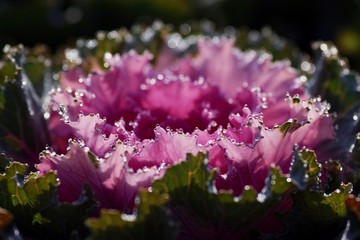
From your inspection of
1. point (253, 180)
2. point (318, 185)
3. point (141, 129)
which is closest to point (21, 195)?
point (141, 129)

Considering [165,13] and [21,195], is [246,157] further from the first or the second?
[165,13]

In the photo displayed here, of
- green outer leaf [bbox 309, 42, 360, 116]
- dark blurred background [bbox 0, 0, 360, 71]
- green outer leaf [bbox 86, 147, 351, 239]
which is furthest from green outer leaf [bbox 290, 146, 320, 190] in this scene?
dark blurred background [bbox 0, 0, 360, 71]

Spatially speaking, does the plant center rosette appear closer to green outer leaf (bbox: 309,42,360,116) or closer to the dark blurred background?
green outer leaf (bbox: 309,42,360,116)

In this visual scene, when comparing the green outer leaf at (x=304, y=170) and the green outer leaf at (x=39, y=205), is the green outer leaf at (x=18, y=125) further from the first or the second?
the green outer leaf at (x=304, y=170)

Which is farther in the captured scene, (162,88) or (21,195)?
(162,88)

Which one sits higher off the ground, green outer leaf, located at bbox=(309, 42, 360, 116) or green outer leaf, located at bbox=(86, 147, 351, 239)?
green outer leaf, located at bbox=(309, 42, 360, 116)

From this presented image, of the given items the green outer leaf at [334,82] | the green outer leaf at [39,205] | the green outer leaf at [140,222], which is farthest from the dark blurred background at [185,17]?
the green outer leaf at [140,222]

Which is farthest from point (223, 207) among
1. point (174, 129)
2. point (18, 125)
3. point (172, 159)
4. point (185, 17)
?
point (185, 17)
